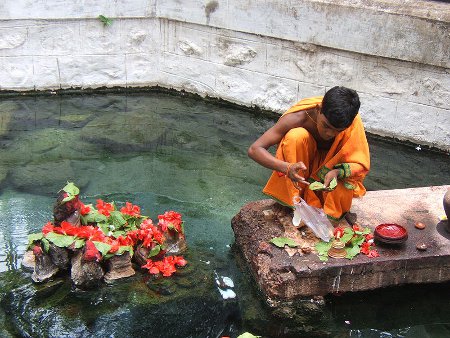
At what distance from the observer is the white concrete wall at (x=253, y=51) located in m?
6.48

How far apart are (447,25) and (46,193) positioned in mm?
4309

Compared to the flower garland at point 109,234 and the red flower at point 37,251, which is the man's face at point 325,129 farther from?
the red flower at point 37,251

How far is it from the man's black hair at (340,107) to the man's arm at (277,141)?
0.35 metres

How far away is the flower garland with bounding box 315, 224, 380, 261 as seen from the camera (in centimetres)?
428

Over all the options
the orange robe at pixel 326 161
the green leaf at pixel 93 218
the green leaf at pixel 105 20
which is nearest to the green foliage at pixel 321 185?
the orange robe at pixel 326 161

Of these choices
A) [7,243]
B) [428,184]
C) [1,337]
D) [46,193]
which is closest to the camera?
[1,337]

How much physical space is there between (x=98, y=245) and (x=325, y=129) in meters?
1.79

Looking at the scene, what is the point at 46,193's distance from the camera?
5.67 meters

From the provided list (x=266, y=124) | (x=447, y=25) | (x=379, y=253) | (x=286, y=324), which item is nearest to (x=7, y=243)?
(x=286, y=324)

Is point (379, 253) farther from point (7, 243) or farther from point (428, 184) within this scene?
point (7, 243)

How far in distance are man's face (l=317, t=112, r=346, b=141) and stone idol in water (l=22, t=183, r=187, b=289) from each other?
1294 mm

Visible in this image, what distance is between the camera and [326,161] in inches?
176

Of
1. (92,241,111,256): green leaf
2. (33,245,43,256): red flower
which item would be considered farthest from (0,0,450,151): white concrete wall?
(33,245,43,256): red flower

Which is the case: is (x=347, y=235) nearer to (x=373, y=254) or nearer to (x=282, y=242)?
(x=373, y=254)
